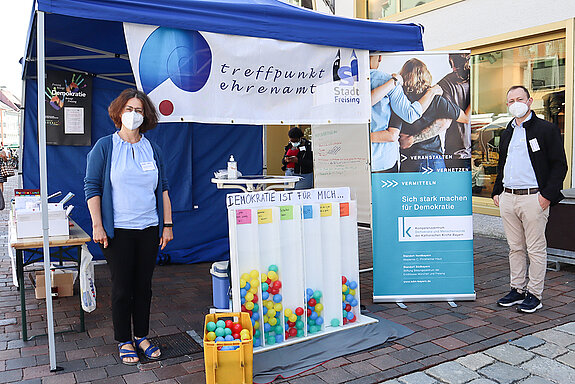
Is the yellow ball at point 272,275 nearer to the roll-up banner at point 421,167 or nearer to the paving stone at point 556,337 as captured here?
the roll-up banner at point 421,167

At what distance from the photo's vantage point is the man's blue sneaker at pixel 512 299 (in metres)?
4.08

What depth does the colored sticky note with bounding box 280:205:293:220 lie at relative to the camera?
3.35 metres

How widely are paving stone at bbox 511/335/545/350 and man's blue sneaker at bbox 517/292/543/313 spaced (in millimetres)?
542

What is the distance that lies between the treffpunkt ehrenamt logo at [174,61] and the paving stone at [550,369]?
2.82m

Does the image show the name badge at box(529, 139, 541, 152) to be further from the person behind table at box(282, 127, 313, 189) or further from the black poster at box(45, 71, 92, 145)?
the black poster at box(45, 71, 92, 145)

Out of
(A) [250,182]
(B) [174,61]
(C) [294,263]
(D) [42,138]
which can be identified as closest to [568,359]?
(C) [294,263]

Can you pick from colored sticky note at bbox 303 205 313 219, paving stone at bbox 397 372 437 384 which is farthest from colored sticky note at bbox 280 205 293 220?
paving stone at bbox 397 372 437 384

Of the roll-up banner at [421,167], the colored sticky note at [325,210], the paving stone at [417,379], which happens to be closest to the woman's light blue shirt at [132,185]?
the colored sticky note at [325,210]

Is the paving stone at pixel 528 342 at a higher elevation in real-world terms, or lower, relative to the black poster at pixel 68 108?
lower

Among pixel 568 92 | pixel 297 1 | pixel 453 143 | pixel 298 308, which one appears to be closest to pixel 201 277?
pixel 298 308

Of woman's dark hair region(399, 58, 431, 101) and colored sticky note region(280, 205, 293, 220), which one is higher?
woman's dark hair region(399, 58, 431, 101)

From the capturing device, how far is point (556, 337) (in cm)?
341

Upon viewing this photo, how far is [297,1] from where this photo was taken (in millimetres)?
12141

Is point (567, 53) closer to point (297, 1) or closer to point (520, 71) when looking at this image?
point (520, 71)
